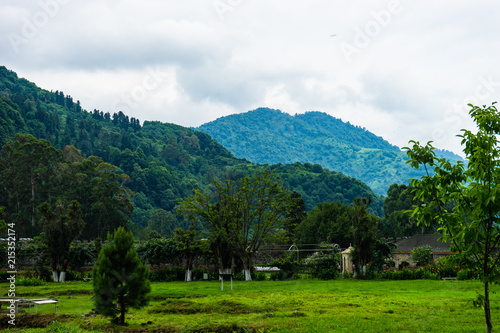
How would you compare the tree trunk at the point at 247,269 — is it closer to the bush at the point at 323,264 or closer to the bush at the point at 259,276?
the bush at the point at 259,276

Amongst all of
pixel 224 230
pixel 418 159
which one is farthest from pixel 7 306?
pixel 224 230

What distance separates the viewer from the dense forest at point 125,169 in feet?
285

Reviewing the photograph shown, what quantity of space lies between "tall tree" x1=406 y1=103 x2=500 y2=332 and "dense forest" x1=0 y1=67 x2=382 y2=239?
77762mm

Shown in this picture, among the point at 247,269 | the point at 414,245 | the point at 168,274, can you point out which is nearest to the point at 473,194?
the point at 247,269

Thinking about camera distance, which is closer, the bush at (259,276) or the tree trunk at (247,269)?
the tree trunk at (247,269)

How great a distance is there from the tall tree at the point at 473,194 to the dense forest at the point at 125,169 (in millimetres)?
77762

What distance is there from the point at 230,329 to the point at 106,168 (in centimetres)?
9088

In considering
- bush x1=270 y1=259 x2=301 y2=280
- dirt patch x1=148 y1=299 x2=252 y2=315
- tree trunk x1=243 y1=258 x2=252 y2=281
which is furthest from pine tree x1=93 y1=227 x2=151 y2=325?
bush x1=270 y1=259 x2=301 y2=280

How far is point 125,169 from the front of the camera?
144 metres

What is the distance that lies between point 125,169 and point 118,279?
135m

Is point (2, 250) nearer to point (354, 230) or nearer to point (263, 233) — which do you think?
point (263, 233)

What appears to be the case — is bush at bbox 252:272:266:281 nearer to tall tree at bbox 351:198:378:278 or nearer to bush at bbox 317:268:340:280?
bush at bbox 317:268:340:280

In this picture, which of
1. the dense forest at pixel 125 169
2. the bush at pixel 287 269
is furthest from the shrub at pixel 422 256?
the dense forest at pixel 125 169

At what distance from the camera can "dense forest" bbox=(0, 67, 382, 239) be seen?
8688 cm
